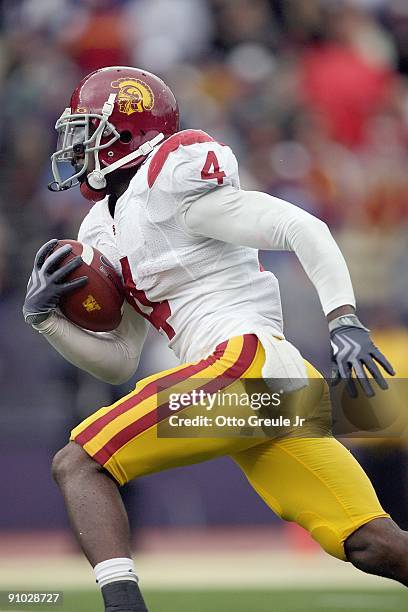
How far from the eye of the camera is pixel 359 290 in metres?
6.16

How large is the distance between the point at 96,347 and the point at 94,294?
18 centimetres

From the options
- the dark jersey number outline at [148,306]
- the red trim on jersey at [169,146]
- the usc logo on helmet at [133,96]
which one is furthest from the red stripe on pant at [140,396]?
the usc logo on helmet at [133,96]

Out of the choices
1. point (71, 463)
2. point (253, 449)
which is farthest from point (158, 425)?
point (253, 449)

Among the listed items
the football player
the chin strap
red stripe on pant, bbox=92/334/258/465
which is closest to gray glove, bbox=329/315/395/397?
the football player

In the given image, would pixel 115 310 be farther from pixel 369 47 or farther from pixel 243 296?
pixel 369 47

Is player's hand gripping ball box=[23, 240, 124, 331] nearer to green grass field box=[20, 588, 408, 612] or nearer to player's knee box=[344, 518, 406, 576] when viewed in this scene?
player's knee box=[344, 518, 406, 576]

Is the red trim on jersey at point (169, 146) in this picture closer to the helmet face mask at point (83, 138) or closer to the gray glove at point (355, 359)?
the helmet face mask at point (83, 138)

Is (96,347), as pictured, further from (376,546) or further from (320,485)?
(376,546)

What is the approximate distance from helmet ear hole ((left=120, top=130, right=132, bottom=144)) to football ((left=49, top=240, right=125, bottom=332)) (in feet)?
0.96

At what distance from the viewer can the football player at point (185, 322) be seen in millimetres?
2857

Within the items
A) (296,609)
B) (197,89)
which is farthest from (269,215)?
(197,89)

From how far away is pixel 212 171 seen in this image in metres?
3.00

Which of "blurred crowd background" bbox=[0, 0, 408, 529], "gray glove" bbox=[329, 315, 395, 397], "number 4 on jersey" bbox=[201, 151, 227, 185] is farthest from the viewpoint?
"blurred crowd background" bbox=[0, 0, 408, 529]

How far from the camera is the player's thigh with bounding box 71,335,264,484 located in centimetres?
288
